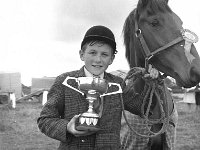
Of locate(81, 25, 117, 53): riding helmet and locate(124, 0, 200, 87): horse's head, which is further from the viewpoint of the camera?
locate(124, 0, 200, 87): horse's head

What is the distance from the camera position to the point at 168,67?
2.69 meters

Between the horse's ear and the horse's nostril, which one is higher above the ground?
the horse's ear

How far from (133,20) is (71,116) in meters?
1.42

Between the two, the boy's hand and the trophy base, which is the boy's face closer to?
the trophy base

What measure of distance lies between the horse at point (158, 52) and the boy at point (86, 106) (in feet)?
1.63

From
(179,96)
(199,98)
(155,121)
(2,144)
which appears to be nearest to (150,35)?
(155,121)

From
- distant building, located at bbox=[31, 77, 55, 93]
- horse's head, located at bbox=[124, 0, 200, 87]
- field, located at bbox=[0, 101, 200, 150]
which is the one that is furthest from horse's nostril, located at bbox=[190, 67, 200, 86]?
distant building, located at bbox=[31, 77, 55, 93]

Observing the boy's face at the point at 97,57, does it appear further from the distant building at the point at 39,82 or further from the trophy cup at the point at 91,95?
the distant building at the point at 39,82

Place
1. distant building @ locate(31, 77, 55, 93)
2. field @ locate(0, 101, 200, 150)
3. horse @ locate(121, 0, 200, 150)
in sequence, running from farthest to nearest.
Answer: distant building @ locate(31, 77, 55, 93) → field @ locate(0, 101, 200, 150) → horse @ locate(121, 0, 200, 150)

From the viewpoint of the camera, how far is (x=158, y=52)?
2.74 metres

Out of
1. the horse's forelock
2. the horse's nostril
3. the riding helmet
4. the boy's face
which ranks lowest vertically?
the horse's nostril

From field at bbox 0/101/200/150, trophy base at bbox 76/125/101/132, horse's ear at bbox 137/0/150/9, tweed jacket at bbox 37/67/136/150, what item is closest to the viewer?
trophy base at bbox 76/125/101/132

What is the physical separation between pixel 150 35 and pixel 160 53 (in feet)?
0.70

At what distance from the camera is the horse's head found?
8.30 feet
